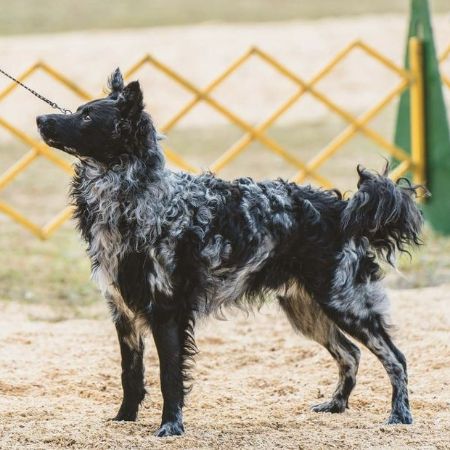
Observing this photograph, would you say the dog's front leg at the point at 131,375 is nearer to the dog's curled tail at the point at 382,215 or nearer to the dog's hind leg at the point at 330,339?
the dog's hind leg at the point at 330,339

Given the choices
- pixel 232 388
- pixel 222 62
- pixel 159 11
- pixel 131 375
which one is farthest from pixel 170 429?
pixel 159 11

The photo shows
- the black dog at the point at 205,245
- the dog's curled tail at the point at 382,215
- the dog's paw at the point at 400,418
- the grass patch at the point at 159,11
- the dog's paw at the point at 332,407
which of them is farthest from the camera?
the grass patch at the point at 159,11

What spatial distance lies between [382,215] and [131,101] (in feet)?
4.92

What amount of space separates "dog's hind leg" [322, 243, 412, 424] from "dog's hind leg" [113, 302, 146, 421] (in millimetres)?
1002

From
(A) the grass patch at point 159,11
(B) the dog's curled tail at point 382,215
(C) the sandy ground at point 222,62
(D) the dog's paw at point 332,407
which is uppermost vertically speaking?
(A) the grass patch at point 159,11

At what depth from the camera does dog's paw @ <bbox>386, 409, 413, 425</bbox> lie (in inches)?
227

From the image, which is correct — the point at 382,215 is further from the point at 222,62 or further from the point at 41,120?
the point at 222,62

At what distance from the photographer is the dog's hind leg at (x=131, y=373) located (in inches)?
229

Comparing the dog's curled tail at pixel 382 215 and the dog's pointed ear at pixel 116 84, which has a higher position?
the dog's pointed ear at pixel 116 84

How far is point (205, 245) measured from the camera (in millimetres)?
5609

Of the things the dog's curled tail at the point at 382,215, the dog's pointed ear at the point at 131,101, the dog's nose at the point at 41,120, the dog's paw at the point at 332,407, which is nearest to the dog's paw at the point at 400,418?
the dog's paw at the point at 332,407

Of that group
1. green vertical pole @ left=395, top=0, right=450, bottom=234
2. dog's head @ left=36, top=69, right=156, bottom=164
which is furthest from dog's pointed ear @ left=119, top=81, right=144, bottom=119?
green vertical pole @ left=395, top=0, right=450, bottom=234

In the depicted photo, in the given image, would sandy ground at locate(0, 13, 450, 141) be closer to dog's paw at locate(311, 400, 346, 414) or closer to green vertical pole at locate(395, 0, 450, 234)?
green vertical pole at locate(395, 0, 450, 234)

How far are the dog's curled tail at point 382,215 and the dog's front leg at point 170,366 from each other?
3.48ft
